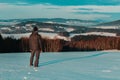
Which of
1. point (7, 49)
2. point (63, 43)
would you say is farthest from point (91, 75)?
point (63, 43)

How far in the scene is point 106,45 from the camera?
114 feet

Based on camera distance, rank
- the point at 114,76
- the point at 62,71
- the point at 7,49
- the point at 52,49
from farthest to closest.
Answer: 1. the point at 52,49
2. the point at 7,49
3. the point at 62,71
4. the point at 114,76

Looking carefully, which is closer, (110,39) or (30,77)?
(30,77)

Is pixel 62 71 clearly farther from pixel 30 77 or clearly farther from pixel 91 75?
pixel 30 77

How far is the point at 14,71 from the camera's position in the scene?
14.0 metres

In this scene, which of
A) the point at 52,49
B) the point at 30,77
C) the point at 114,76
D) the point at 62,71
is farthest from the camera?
the point at 52,49

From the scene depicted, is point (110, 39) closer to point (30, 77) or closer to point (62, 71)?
point (62, 71)

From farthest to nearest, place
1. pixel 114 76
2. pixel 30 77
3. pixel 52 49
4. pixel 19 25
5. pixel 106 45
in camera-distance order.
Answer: pixel 19 25
pixel 106 45
pixel 52 49
pixel 114 76
pixel 30 77

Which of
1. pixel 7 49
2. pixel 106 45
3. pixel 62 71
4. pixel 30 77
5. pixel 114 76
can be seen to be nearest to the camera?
pixel 30 77

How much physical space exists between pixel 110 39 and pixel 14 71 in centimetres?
2294

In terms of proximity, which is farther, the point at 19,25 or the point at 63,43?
the point at 19,25

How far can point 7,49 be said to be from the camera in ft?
94.2

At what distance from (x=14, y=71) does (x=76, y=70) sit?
96.2 inches

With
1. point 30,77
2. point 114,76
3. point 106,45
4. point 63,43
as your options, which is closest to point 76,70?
point 114,76
